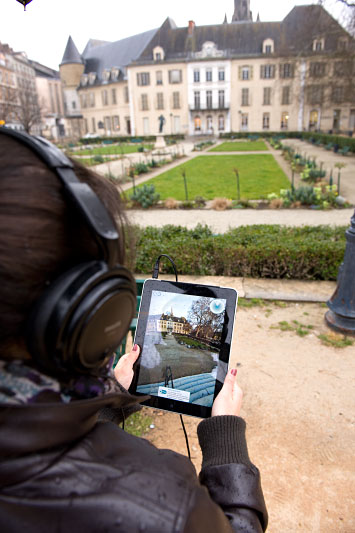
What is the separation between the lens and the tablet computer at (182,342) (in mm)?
1417

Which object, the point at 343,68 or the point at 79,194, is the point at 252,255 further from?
the point at 343,68

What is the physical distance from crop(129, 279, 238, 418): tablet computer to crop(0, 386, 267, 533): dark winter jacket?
2.12ft

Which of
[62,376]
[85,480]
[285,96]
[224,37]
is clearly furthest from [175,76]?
[85,480]

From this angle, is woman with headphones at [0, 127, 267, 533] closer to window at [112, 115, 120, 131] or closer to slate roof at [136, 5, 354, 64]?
slate roof at [136, 5, 354, 64]

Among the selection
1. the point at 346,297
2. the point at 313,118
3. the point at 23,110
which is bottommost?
the point at 346,297

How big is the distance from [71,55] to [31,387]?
6938 centimetres

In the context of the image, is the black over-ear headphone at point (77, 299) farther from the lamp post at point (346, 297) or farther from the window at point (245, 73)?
the window at point (245, 73)

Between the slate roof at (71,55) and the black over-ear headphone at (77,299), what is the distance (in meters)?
68.4

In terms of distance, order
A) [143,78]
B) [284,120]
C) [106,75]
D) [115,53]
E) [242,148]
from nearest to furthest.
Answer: [242,148] < [284,120] < [143,78] < [106,75] < [115,53]

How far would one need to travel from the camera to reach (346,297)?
152 inches

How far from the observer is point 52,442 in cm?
68

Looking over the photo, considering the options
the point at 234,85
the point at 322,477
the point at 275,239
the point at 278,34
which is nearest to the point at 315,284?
the point at 275,239

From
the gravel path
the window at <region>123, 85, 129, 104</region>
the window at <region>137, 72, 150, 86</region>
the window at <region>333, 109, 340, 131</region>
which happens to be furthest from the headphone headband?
the window at <region>123, 85, 129, 104</region>

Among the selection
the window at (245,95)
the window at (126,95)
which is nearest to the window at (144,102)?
the window at (126,95)
